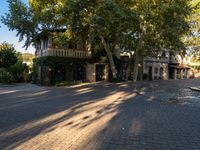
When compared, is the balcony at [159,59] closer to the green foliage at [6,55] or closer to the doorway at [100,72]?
the doorway at [100,72]

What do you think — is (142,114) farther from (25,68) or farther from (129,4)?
(25,68)

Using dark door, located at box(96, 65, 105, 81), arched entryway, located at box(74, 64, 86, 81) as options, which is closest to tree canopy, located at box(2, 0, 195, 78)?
arched entryway, located at box(74, 64, 86, 81)

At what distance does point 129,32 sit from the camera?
2388cm

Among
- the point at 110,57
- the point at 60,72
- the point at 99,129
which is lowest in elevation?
the point at 99,129

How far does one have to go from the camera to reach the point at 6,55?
33875mm

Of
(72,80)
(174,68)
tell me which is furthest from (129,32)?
(174,68)

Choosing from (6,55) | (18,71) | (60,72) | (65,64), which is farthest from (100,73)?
(6,55)

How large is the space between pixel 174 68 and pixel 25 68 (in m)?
26.2

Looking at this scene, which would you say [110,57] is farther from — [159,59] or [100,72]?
[159,59]

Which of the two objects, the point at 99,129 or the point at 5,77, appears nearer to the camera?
the point at 99,129

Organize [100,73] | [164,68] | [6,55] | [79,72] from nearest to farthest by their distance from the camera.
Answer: [79,72], [100,73], [6,55], [164,68]

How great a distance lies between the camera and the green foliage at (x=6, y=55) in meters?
33.6

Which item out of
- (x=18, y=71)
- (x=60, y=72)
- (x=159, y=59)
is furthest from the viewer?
(x=159, y=59)

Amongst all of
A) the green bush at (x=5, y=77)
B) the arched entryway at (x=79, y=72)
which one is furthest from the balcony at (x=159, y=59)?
the green bush at (x=5, y=77)
